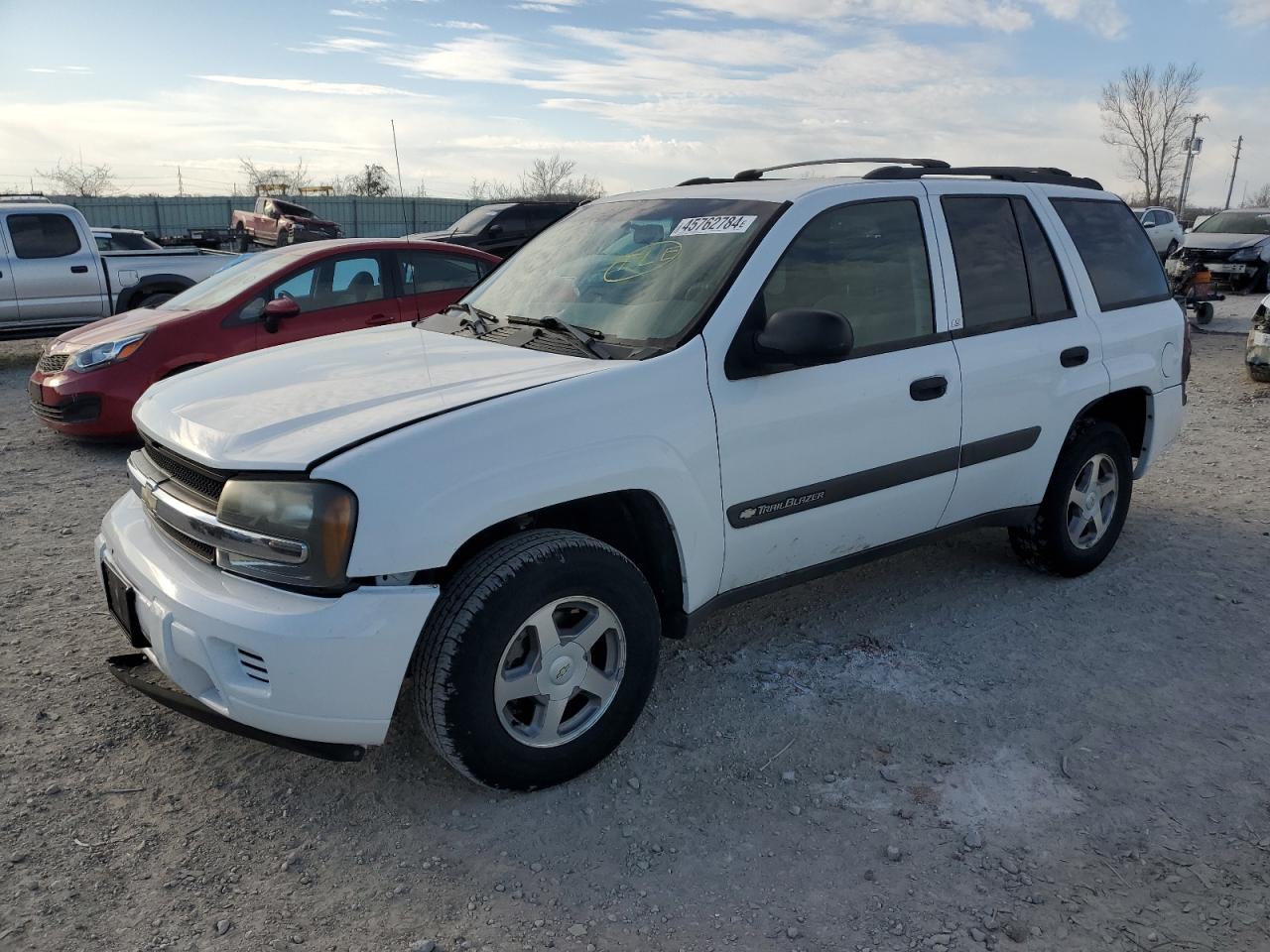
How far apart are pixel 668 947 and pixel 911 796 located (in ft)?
3.23

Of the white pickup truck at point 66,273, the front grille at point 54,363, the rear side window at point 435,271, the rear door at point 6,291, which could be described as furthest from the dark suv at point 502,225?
the front grille at point 54,363

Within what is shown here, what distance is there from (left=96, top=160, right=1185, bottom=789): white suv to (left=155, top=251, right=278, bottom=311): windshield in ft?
11.8

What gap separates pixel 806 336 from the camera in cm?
303

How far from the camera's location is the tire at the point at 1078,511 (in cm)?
439

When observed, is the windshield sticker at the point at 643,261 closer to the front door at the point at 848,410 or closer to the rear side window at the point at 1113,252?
the front door at the point at 848,410

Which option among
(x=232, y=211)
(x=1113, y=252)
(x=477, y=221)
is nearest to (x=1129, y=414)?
(x=1113, y=252)

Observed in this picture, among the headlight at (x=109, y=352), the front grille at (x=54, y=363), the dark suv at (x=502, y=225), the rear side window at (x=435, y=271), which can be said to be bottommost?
the front grille at (x=54, y=363)

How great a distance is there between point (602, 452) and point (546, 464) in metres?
0.19

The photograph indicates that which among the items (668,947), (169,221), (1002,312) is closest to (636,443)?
(668,947)

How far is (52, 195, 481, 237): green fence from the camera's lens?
1152 inches

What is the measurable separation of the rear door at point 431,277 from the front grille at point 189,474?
4.58m

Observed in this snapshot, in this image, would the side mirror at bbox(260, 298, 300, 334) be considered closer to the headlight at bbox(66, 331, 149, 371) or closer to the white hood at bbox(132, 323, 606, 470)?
Answer: the headlight at bbox(66, 331, 149, 371)

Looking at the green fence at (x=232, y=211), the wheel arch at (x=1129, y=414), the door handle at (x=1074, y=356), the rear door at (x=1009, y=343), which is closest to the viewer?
the rear door at (x=1009, y=343)

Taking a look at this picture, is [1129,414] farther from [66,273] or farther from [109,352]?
[66,273]
